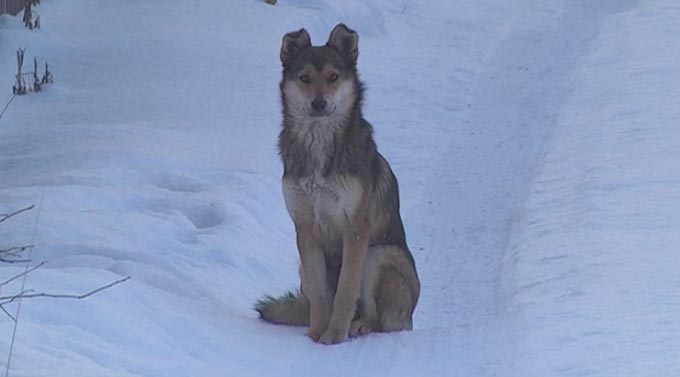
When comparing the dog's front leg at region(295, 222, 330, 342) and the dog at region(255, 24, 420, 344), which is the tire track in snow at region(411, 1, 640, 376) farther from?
the dog's front leg at region(295, 222, 330, 342)

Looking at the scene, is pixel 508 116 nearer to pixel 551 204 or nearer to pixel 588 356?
pixel 551 204

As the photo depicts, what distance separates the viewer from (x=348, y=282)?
27.2 feet

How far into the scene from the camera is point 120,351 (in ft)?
23.6

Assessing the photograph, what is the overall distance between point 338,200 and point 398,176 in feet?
16.9

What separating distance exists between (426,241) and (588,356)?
162 inches

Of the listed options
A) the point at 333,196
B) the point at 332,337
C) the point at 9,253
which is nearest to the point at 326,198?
→ the point at 333,196

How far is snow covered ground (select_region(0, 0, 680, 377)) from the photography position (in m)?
7.78

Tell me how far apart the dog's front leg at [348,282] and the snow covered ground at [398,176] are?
5.8 inches

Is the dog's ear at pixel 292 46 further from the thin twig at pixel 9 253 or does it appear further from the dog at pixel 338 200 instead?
the thin twig at pixel 9 253

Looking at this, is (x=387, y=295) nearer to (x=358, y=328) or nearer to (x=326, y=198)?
(x=358, y=328)

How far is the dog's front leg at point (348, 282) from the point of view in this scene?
8.23 meters

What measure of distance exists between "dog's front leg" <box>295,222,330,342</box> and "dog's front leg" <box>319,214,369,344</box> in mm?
74

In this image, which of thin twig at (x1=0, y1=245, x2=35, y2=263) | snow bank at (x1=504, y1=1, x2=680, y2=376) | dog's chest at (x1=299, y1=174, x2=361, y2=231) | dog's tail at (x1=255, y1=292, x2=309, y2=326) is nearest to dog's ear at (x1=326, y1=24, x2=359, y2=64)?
dog's chest at (x1=299, y1=174, x2=361, y2=231)

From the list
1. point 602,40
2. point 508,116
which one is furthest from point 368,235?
point 602,40
